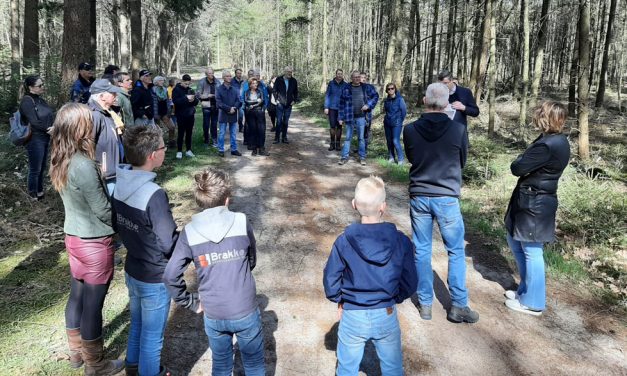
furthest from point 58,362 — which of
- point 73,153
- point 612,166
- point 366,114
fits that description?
point 612,166

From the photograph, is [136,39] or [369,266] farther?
[136,39]

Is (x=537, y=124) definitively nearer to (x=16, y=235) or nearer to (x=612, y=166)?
(x=16, y=235)

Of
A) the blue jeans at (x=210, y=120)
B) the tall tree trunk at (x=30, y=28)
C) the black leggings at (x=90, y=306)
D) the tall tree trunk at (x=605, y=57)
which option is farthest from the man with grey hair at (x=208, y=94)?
the tall tree trunk at (x=605, y=57)

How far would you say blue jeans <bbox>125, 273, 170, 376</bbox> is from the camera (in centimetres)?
301

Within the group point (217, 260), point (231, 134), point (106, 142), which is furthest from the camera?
point (231, 134)

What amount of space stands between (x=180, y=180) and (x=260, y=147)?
3231 millimetres

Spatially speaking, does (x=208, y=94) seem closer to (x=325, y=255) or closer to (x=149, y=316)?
(x=325, y=255)

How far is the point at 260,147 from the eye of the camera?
11422 millimetres

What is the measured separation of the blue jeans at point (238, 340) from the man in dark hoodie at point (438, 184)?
1.93 m

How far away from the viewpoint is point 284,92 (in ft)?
40.9

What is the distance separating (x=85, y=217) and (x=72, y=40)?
727 cm

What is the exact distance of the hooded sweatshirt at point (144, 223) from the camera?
9.35ft

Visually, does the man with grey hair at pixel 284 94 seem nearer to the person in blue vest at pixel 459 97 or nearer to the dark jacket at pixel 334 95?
the dark jacket at pixel 334 95

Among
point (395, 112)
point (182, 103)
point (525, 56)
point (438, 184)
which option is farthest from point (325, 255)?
point (525, 56)
